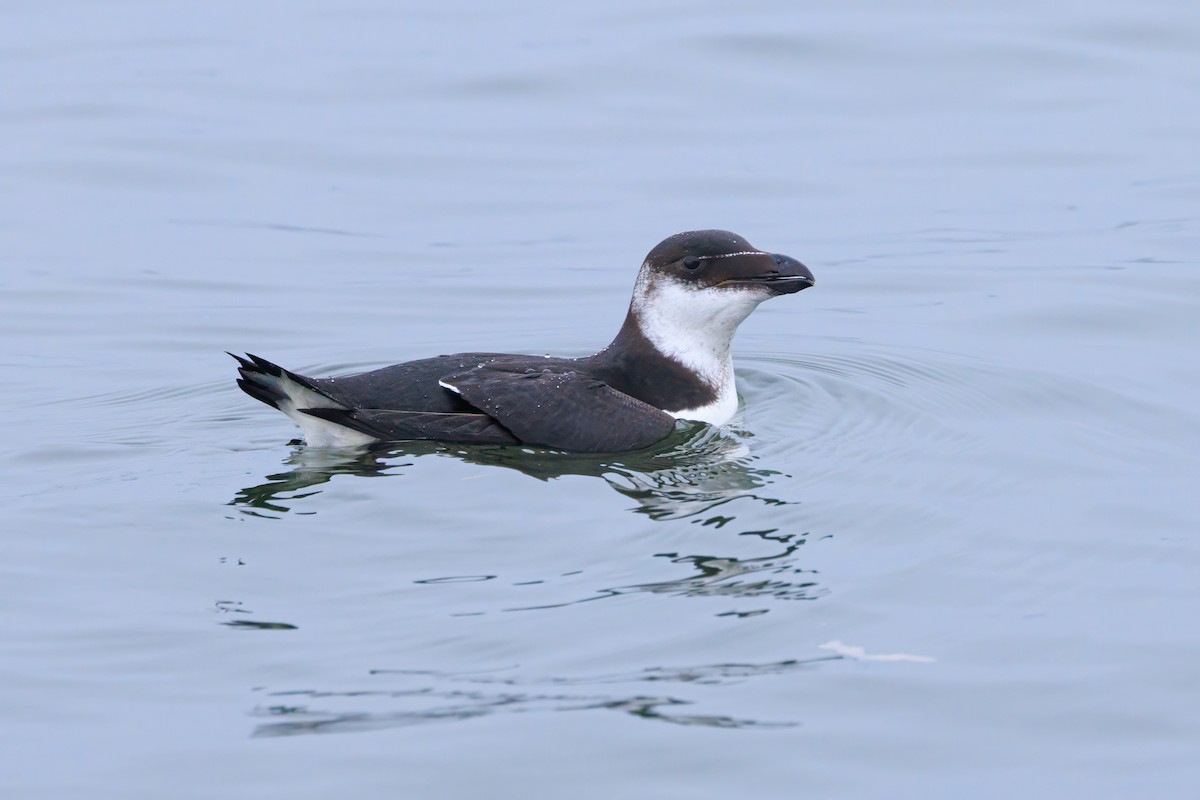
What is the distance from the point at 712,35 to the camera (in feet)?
63.5

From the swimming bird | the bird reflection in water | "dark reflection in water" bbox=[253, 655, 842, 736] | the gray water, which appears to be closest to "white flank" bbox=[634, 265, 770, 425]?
the swimming bird

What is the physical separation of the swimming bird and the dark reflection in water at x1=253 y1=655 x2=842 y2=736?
248 cm

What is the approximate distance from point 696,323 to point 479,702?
12.1ft

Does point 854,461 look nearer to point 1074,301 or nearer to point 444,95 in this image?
point 1074,301

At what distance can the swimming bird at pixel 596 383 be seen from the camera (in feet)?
26.8

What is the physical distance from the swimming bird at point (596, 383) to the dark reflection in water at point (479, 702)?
248 centimetres

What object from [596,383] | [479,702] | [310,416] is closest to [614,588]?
[479,702]

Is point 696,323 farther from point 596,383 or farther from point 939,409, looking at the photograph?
point 939,409

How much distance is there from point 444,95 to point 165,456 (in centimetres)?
1001

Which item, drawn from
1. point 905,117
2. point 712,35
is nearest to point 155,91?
point 712,35

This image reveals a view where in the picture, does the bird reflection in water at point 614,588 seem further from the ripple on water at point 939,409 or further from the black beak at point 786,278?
the black beak at point 786,278

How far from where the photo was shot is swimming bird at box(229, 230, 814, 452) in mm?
8156

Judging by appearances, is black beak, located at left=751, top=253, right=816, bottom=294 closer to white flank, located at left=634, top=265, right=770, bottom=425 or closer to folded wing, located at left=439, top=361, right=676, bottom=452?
white flank, located at left=634, top=265, right=770, bottom=425

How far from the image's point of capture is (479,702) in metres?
5.58
